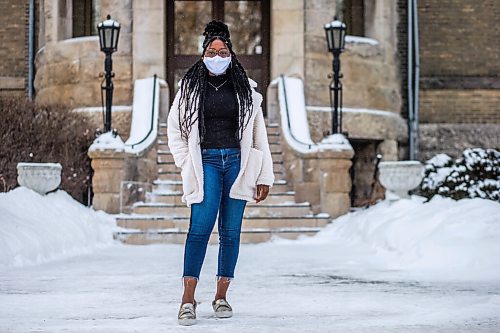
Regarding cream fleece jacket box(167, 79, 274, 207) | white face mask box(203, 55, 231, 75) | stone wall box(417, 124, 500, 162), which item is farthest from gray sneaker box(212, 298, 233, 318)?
stone wall box(417, 124, 500, 162)

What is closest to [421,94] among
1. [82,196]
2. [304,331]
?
[82,196]

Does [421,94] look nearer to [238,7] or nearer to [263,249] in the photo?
[238,7]

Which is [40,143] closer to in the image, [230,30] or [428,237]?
[230,30]

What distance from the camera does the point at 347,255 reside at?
405 inches

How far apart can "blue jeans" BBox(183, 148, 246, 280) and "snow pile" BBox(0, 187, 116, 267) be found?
147 inches

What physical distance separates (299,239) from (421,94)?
1000cm

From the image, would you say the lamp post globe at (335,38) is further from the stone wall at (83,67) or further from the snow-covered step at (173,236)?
the stone wall at (83,67)

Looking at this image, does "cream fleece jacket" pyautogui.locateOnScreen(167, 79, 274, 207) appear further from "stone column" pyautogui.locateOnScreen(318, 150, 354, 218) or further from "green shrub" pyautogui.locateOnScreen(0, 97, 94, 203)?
"green shrub" pyautogui.locateOnScreen(0, 97, 94, 203)

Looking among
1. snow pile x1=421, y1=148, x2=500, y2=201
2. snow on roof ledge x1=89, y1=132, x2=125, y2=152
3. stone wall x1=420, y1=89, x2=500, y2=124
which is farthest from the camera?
stone wall x1=420, y1=89, x2=500, y2=124

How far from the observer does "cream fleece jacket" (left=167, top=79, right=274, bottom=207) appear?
17.2ft

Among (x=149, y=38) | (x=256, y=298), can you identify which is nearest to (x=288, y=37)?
(x=149, y=38)

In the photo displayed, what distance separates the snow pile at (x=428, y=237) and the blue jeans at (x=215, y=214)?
294 centimetres

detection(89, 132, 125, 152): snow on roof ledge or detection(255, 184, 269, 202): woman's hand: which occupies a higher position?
detection(89, 132, 125, 152): snow on roof ledge

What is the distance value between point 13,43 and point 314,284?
16.4 meters
